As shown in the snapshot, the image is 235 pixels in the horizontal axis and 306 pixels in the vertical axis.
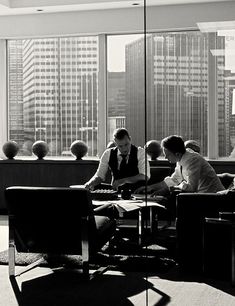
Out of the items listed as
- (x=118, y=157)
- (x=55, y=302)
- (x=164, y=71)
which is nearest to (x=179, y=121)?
(x=164, y=71)

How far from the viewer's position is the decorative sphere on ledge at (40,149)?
25.4 ft

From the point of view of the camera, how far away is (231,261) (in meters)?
3.66

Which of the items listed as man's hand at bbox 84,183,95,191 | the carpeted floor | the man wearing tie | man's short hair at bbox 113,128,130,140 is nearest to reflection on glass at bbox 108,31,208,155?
man's short hair at bbox 113,128,130,140

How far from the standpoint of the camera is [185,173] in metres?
4.29

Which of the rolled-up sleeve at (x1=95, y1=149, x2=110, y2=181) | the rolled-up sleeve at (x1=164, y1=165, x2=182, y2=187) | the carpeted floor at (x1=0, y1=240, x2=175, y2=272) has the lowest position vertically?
the carpeted floor at (x1=0, y1=240, x2=175, y2=272)

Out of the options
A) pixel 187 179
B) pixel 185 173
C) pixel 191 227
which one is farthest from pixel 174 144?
pixel 187 179

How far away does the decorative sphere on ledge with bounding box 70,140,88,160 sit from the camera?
7.60 metres

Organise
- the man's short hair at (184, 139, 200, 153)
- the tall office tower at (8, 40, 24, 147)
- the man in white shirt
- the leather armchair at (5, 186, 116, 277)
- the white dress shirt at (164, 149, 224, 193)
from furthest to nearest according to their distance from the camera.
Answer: the tall office tower at (8, 40, 24, 147), the leather armchair at (5, 186, 116, 277), the white dress shirt at (164, 149, 224, 193), the man in white shirt, the man's short hair at (184, 139, 200, 153)

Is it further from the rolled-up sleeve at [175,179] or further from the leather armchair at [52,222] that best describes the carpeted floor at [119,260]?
the rolled-up sleeve at [175,179]

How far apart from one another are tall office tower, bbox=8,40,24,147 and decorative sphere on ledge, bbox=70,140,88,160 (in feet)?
3.03

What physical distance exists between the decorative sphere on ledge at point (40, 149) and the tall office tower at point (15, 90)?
1.52 ft

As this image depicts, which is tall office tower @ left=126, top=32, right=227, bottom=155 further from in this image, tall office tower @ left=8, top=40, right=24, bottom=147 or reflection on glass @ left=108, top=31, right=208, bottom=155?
tall office tower @ left=8, top=40, right=24, bottom=147

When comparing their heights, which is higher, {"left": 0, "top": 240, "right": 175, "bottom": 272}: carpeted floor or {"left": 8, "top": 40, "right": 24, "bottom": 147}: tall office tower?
{"left": 8, "top": 40, "right": 24, "bottom": 147}: tall office tower

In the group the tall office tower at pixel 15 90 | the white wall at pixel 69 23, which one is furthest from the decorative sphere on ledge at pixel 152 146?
the tall office tower at pixel 15 90
